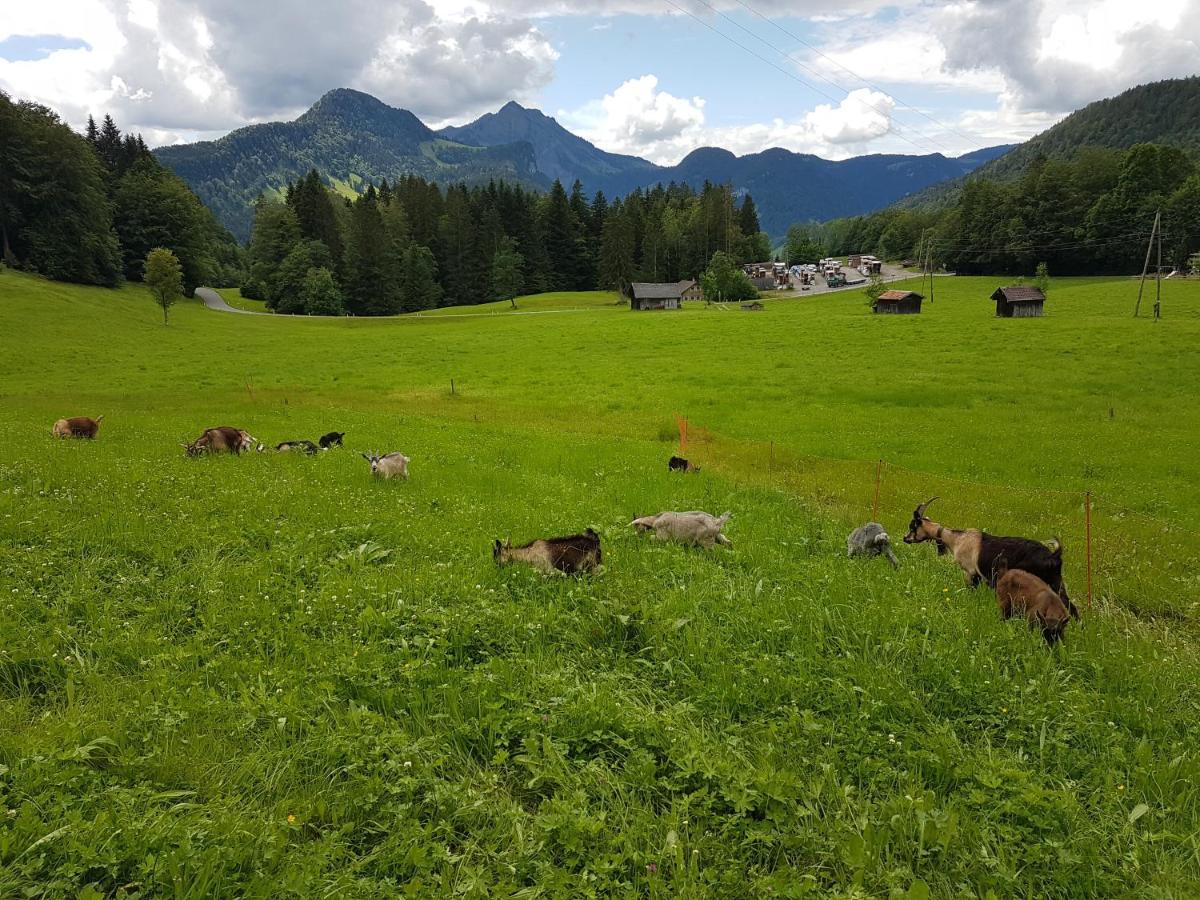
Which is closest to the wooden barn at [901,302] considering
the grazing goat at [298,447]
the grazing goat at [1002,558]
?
the grazing goat at [298,447]

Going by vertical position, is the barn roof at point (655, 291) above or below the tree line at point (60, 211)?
below

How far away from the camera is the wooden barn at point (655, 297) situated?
334 ft

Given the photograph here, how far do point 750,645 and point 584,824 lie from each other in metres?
3.37

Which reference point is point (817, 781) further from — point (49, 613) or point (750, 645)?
point (49, 613)

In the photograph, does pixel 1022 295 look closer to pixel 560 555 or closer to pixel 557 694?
pixel 560 555

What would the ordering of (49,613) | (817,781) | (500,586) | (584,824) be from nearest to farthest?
(584,824), (817,781), (49,613), (500,586)

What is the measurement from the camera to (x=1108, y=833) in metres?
5.17

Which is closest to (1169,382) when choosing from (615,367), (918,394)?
(918,394)

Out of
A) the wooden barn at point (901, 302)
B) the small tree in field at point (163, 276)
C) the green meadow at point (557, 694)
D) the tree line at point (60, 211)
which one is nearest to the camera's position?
the green meadow at point (557, 694)

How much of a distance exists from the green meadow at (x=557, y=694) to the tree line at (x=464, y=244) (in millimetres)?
87296

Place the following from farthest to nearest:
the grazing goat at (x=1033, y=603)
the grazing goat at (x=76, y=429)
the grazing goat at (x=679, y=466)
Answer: the grazing goat at (x=76, y=429)
the grazing goat at (x=679, y=466)
the grazing goat at (x=1033, y=603)

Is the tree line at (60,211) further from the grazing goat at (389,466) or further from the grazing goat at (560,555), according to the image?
the grazing goat at (560,555)

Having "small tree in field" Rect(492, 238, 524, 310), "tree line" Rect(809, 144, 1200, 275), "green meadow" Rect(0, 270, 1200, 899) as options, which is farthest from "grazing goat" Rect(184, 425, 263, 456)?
"tree line" Rect(809, 144, 1200, 275)

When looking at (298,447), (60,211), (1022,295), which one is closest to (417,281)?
(60,211)
